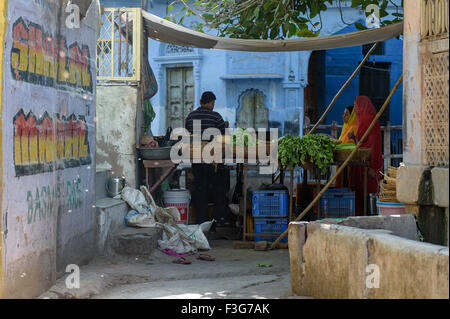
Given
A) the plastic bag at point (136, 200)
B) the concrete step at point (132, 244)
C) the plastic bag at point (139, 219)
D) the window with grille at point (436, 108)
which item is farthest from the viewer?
the plastic bag at point (136, 200)

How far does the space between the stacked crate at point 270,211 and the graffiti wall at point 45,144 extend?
2.41 meters

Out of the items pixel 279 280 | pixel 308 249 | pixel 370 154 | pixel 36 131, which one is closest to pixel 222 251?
pixel 279 280

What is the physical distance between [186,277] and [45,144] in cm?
220

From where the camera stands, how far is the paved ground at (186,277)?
5363 mm

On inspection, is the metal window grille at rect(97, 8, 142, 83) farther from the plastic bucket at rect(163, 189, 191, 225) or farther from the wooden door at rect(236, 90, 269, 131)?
the wooden door at rect(236, 90, 269, 131)

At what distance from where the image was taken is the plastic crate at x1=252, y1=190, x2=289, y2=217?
8.22 m

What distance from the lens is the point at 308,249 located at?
4.84 metres

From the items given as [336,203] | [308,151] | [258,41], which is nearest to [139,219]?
[308,151]

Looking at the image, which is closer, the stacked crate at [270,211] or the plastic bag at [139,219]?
the plastic bag at [139,219]

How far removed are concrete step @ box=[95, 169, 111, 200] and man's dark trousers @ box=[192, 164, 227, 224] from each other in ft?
5.34

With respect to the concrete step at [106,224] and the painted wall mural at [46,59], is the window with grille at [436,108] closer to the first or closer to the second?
the painted wall mural at [46,59]

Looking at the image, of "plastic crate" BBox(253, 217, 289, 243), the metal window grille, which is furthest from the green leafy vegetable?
the metal window grille

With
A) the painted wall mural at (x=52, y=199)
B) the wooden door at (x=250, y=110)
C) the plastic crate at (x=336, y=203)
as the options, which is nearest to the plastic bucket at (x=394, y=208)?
the plastic crate at (x=336, y=203)
